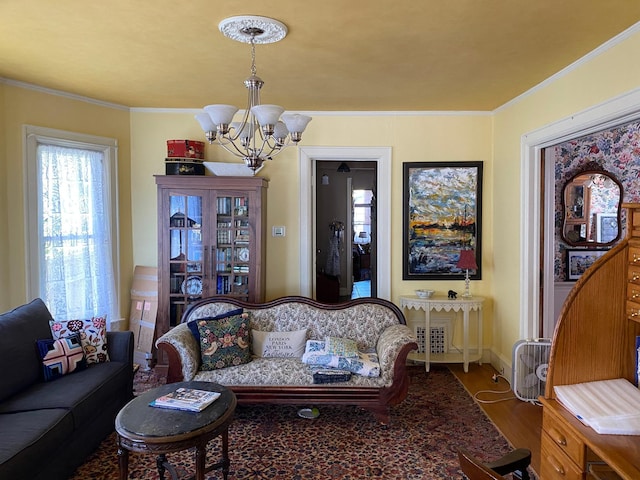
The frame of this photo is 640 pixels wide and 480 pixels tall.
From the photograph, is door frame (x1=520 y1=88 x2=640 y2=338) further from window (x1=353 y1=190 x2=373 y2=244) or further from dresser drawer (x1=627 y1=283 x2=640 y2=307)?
window (x1=353 y1=190 x2=373 y2=244)

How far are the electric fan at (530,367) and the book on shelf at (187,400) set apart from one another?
241 centimetres

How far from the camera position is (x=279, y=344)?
11.3ft

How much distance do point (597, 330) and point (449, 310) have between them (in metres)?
2.39

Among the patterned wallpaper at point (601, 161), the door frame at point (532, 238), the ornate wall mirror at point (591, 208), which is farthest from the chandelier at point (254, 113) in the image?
the ornate wall mirror at point (591, 208)

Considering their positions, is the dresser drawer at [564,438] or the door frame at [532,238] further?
the door frame at [532,238]

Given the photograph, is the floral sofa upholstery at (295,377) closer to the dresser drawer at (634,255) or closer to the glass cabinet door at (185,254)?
the glass cabinet door at (185,254)

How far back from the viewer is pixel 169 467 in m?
2.30

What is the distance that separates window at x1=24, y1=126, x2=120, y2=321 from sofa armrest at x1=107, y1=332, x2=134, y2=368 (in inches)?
35.0

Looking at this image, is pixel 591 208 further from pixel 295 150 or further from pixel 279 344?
pixel 279 344

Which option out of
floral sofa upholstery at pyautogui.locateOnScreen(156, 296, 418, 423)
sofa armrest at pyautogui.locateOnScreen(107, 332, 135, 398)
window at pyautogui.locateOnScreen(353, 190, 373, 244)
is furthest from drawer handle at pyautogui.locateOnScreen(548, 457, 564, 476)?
window at pyautogui.locateOnScreen(353, 190, 373, 244)

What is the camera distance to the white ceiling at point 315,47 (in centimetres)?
213

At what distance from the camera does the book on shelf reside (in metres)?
2.22

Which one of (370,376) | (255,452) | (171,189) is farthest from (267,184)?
(255,452)

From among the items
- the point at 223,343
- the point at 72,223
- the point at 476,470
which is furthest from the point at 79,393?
the point at 476,470
